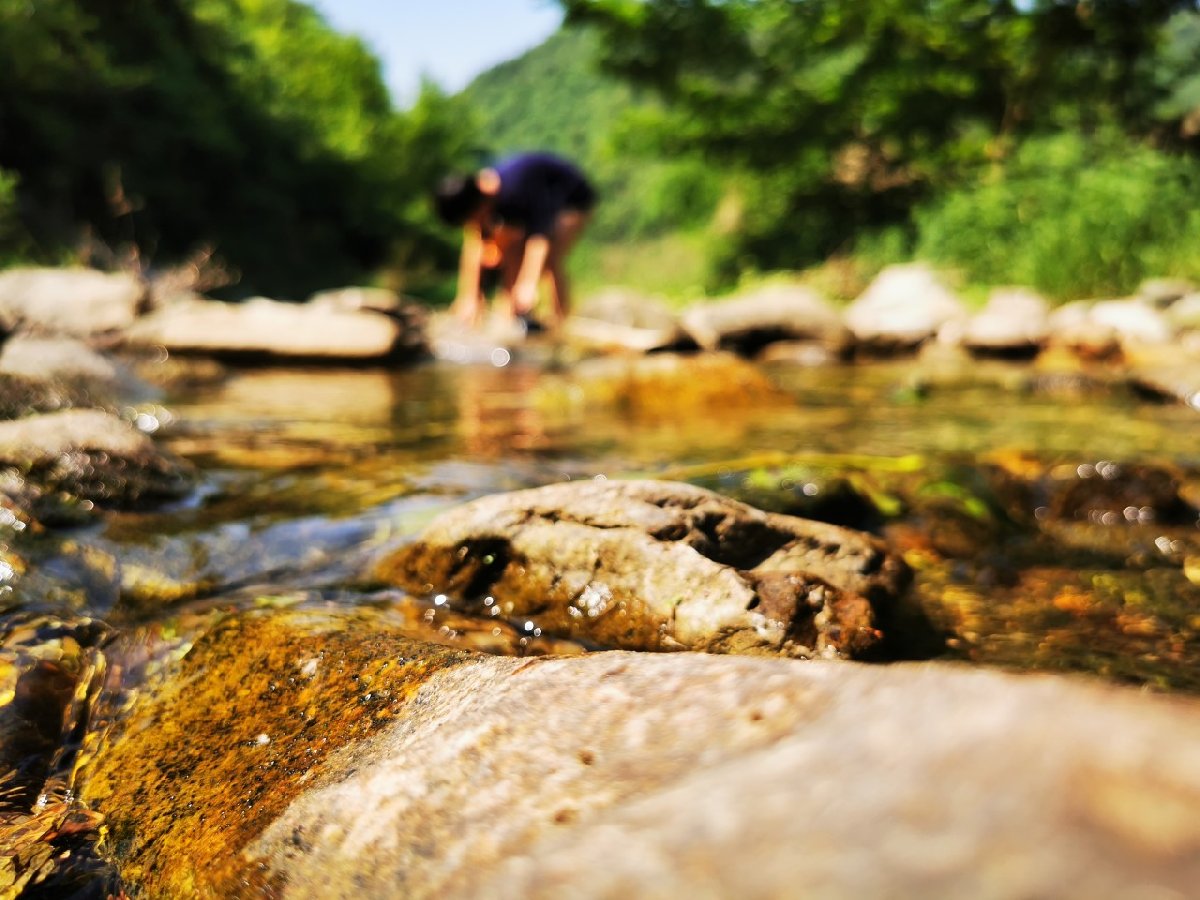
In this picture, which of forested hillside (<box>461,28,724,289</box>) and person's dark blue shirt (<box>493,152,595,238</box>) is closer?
person's dark blue shirt (<box>493,152,595,238</box>)

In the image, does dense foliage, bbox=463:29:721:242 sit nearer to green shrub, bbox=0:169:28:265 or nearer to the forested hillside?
the forested hillside

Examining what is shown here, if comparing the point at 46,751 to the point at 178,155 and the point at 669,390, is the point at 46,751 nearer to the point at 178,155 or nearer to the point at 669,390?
the point at 669,390

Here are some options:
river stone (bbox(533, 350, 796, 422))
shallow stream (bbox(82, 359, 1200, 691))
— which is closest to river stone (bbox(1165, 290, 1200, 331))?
shallow stream (bbox(82, 359, 1200, 691))

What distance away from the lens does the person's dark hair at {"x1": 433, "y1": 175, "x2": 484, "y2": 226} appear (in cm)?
909

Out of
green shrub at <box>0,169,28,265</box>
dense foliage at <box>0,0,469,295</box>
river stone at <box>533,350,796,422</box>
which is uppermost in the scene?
dense foliage at <box>0,0,469,295</box>

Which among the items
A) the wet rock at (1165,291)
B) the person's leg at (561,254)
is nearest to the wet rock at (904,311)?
the wet rock at (1165,291)

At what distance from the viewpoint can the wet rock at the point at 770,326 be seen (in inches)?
349

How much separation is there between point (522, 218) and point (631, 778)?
9.07m

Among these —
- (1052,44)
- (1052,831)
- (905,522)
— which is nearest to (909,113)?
(1052,44)

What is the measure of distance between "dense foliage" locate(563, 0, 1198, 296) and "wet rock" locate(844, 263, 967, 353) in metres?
1.40

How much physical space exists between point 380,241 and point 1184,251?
2080 centimetres

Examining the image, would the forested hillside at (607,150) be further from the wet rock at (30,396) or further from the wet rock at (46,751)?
the wet rock at (46,751)

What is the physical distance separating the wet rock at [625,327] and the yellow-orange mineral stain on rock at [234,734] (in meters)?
6.07

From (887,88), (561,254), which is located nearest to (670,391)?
(561,254)
